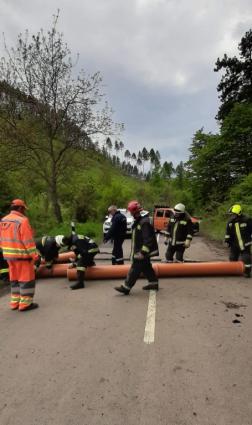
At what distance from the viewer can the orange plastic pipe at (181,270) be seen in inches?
227

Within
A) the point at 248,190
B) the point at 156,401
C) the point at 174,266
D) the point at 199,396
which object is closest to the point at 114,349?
the point at 156,401

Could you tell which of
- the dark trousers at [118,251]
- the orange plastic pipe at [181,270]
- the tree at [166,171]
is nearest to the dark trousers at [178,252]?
the orange plastic pipe at [181,270]

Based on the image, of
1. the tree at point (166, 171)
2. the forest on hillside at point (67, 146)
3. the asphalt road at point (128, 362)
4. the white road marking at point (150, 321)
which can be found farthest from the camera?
the tree at point (166, 171)

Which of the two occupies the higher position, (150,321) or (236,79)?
(236,79)

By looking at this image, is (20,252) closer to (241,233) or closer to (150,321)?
(150,321)

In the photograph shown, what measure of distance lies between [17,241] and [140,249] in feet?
7.30

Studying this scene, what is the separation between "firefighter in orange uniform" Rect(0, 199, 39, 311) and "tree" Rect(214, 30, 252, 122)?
21343 mm

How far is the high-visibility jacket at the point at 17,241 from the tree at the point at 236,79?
21.3m

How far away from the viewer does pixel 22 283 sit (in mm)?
4242

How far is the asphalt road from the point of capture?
203cm

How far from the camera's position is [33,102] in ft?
45.3

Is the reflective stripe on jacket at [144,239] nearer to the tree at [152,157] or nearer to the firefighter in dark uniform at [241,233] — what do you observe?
the firefighter in dark uniform at [241,233]

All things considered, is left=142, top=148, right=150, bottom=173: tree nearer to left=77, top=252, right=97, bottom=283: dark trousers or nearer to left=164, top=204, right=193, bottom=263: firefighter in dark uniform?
left=164, top=204, right=193, bottom=263: firefighter in dark uniform

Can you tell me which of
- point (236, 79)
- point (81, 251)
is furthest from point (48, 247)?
point (236, 79)
